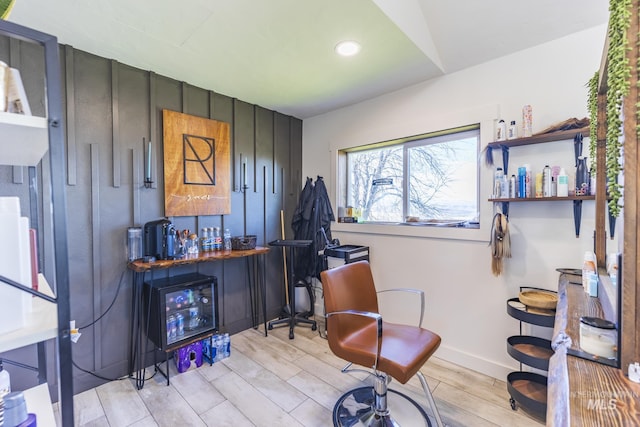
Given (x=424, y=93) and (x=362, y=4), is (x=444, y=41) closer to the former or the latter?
(x=424, y=93)

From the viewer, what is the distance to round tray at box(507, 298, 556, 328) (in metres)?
1.67

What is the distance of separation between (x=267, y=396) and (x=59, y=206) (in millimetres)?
1908

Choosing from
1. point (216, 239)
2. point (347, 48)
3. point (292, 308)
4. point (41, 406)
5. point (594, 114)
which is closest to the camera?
point (41, 406)

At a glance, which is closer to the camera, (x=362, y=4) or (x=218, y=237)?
(x=362, y=4)

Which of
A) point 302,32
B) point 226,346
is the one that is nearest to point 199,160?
point 302,32

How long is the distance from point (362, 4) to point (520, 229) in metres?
1.89

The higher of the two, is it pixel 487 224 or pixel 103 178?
pixel 103 178

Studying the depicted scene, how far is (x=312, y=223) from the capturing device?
3.26 metres

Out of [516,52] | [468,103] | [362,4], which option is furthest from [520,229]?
[362,4]

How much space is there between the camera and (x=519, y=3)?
1764 millimetres

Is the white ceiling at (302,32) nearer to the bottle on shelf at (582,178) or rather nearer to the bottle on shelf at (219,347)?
the bottle on shelf at (582,178)

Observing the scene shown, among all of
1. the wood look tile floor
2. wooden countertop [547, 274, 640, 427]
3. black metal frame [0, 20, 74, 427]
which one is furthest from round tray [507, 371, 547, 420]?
black metal frame [0, 20, 74, 427]

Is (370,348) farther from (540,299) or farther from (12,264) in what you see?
(12,264)

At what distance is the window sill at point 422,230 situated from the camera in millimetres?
2270
